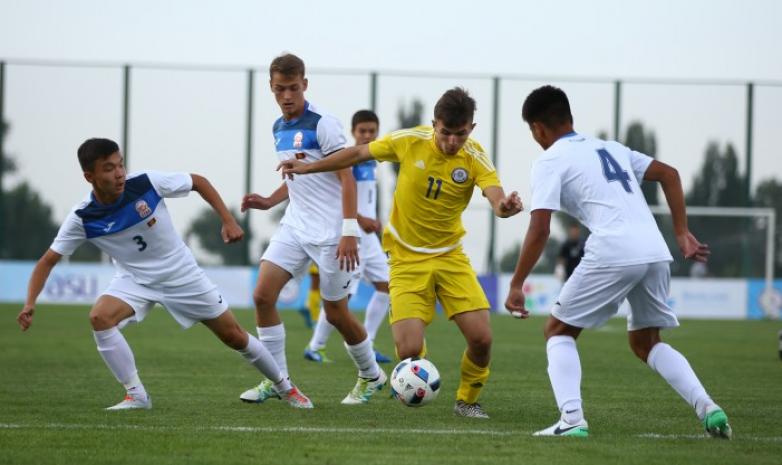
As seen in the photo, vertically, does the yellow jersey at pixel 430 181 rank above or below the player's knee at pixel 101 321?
above

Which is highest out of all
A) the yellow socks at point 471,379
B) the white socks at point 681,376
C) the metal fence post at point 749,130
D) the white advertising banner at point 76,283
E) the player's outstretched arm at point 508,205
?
the metal fence post at point 749,130

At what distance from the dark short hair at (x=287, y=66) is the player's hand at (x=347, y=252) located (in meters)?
1.25

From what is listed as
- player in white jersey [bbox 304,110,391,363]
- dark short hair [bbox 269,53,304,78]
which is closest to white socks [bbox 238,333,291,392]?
dark short hair [bbox 269,53,304,78]

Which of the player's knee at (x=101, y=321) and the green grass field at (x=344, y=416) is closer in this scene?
the green grass field at (x=344, y=416)

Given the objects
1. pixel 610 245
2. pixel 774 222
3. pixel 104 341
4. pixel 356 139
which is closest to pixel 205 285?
pixel 104 341

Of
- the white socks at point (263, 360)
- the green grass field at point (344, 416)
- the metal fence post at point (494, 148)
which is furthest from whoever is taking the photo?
the metal fence post at point (494, 148)

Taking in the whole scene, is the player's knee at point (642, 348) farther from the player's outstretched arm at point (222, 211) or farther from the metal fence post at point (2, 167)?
the metal fence post at point (2, 167)

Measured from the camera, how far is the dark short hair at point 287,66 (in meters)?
7.97

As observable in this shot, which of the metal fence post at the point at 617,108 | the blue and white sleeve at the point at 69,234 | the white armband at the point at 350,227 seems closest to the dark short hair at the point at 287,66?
the white armband at the point at 350,227

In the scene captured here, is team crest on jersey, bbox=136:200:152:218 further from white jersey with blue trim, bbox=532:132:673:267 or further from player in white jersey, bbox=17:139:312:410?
white jersey with blue trim, bbox=532:132:673:267

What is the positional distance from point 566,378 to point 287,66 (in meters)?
3.06

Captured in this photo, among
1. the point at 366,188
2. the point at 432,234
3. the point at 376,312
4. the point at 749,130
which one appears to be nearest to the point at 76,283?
the point at 376,312

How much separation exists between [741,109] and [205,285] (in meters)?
24.8

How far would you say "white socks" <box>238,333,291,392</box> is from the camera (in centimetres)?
762
